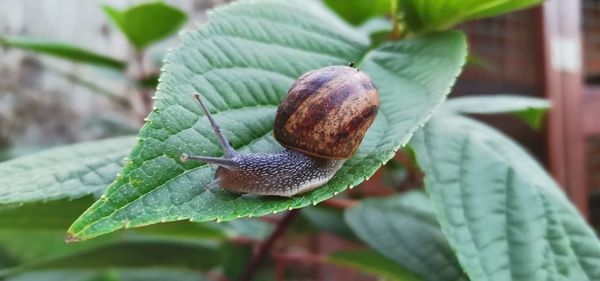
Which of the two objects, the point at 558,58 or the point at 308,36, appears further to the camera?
the point at 558,58

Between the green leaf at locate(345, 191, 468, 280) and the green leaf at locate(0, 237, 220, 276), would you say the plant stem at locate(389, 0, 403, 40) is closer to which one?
the green leaf at locate(345, 191, 468, 280)

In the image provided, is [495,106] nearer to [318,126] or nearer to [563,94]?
[318,126]

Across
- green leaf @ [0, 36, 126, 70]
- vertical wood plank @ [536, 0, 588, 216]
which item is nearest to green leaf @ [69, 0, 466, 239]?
green leaf @ [0, 36, 126, 70]

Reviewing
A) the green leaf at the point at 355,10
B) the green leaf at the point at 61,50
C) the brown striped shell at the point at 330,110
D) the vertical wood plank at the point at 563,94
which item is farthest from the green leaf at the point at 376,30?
the vertical wood plank at the point at 563,94

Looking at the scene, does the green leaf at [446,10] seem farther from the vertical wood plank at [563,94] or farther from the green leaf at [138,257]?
the vertical wood plank at [563,94]

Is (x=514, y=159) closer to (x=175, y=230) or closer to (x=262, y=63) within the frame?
(x=262, y=63)

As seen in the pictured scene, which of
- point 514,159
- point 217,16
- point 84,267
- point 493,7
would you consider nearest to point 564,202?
point 514,159
